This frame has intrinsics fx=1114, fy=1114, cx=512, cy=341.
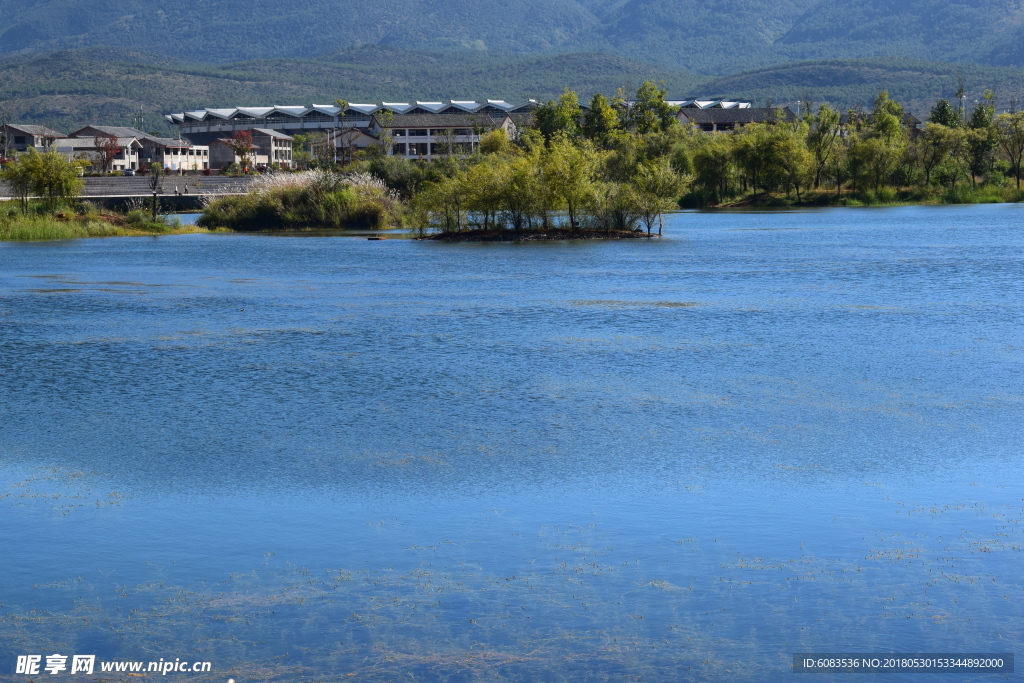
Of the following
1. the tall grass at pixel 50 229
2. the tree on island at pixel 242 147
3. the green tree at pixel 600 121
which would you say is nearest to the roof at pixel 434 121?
the tree on island at pixel 242 147

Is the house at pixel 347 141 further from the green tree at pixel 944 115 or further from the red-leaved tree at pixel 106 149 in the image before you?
the green tree at pixel 944 115

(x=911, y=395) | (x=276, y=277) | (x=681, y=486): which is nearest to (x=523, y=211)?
(x=276, y=277)

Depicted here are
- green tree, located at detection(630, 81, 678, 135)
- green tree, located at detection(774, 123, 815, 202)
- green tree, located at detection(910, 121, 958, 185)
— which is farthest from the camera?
green tree, located at detection(630, 81, 678, 135)

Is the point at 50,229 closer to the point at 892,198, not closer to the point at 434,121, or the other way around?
the point at 892,198

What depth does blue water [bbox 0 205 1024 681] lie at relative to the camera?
10578 millimetres

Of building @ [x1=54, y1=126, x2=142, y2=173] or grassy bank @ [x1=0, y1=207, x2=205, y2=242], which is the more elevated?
building @ [x1=54, y1=126, x2=142, y2=173]

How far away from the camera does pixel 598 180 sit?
267 feet

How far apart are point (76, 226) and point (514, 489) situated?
2880 inches

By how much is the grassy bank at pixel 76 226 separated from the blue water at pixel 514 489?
149 ft

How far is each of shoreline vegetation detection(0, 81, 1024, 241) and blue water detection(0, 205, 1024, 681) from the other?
35697mm

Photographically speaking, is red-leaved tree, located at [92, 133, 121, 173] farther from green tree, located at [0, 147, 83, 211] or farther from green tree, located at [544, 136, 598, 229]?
green tree, located at [544, 136, 598, 229]

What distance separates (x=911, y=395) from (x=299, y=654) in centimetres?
1450

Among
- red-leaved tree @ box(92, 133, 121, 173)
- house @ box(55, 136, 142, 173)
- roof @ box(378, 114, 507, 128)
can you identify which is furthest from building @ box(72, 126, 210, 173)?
roof @ box(378, 114, 507, 128)

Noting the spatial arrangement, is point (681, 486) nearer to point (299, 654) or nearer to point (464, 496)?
point (464, 496)
